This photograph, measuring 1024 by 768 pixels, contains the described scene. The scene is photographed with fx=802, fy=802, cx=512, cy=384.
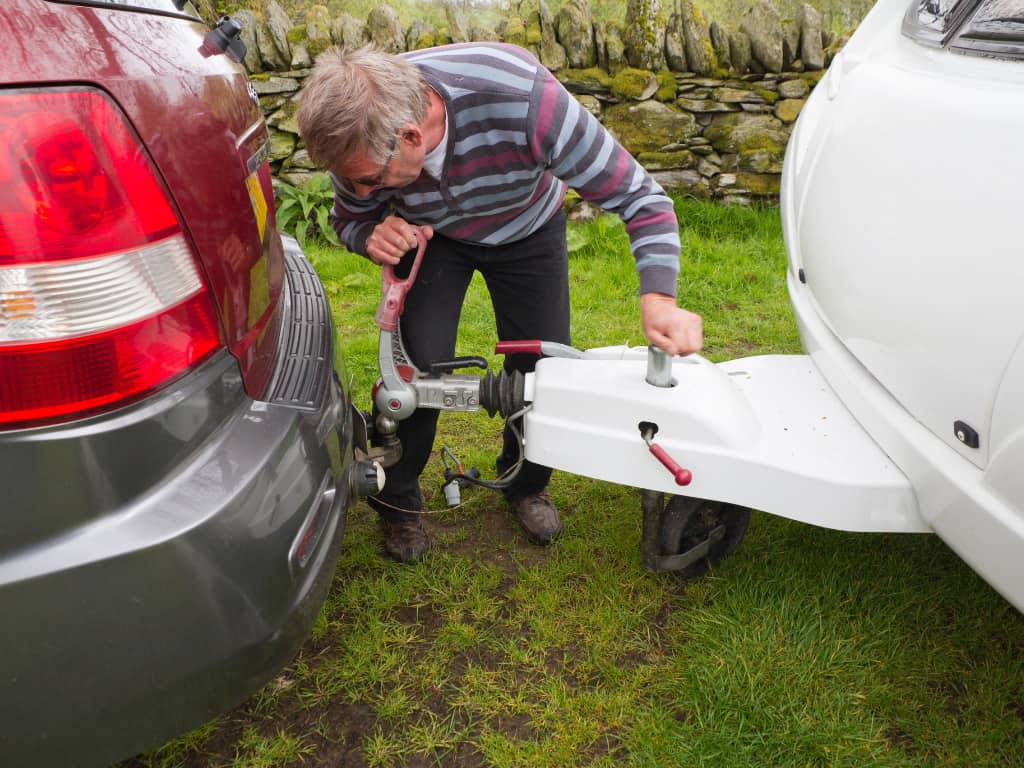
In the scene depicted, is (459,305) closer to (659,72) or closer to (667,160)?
(667,160)

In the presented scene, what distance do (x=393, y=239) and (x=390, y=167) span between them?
0.27 m

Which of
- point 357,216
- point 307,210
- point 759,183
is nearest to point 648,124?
point 759,183

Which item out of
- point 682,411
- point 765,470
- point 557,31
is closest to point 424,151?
point 682,411

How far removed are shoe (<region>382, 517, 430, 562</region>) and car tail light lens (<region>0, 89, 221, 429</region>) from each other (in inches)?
55.1

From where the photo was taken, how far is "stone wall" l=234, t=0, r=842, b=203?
18.0 ft

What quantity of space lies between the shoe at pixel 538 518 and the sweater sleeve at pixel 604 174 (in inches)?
37.1

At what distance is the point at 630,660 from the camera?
6.82 feet

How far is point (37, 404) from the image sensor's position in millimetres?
1036

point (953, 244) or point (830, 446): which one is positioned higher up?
point (953, 244)

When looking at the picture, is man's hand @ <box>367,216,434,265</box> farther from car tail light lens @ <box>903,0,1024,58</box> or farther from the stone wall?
the stone wall

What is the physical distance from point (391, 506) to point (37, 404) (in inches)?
57.1

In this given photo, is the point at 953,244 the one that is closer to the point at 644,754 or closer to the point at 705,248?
the point at 644,754

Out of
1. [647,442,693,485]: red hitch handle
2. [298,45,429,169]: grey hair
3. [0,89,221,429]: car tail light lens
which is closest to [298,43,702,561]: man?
[298,45,429,169]: grey hair

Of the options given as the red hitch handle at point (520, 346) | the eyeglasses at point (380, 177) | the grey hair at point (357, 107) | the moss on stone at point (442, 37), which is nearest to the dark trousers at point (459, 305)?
the red hitch handle at point (520, 346)
